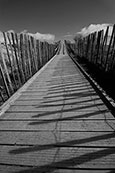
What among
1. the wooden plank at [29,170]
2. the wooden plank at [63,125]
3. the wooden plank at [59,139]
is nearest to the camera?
the wooden plank at [29,170]

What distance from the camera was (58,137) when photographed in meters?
1.57

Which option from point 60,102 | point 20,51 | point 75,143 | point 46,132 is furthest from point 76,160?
point 20,51

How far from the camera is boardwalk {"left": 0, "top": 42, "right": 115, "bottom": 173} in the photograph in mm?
1211

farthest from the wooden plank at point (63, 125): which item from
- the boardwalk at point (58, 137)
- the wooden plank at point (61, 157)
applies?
the wooden plank at point (61, 157)

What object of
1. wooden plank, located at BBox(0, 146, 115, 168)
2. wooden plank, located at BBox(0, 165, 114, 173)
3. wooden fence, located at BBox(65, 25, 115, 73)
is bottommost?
wooden plank, located at BBox(0, 165, 114, 173)

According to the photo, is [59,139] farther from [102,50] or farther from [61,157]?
[102,50]

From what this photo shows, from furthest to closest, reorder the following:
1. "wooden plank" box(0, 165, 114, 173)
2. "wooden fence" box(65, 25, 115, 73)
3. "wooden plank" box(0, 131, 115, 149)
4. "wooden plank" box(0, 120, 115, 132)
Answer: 1. "wooden fence" box(65, 25, 115, 73)
2. "wooden plank" box(0, 120, 115, 132)
3. "wooden plank" box(0, 131, 115, 149)
4. "wooden plank" box(0, 165, 114, 173)

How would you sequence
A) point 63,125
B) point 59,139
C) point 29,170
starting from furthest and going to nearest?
point 63,125, point 59,139, point 29,170

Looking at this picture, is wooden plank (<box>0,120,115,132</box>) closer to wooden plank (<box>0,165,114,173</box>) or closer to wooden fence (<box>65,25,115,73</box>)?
wooden plank (<box>0,165,114,173</box>)

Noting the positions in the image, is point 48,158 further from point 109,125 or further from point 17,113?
point 17,113

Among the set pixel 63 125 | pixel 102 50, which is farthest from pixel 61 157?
pixel 102 50

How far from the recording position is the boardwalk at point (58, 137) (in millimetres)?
1211

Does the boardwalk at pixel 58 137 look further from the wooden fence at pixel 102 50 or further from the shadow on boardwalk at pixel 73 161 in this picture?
the wooden fence at pixel 102 50

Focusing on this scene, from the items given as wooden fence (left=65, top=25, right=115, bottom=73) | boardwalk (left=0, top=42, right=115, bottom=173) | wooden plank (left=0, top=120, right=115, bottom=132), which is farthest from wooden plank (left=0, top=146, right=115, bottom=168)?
wooden fence (left=65, top=25, right=115, bottom=73)
